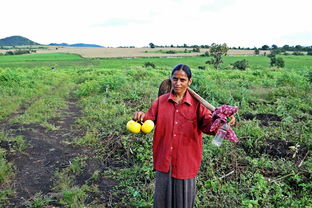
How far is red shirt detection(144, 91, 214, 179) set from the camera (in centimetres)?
208

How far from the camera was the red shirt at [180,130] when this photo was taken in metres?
2.08

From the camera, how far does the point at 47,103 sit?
8.23 metres

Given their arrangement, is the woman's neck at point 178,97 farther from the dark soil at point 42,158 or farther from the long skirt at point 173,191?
the dark soil at point 42,158

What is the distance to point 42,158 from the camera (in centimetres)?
433

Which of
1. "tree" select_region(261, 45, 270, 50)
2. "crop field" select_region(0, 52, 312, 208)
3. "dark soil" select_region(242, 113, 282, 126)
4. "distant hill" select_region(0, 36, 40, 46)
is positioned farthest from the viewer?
"distant hill" select_region(0, 36, 40, 46)

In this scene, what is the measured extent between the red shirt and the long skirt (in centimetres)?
7

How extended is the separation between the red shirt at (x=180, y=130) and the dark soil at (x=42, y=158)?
138 cm

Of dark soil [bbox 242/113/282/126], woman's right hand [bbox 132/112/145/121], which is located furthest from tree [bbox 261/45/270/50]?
woman's right hand [bbox 132/112/145/121]

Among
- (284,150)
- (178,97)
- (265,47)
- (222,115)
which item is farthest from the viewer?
(265,47)

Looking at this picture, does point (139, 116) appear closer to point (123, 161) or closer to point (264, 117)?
Result: point (123, 161)

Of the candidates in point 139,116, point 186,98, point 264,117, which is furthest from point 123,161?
point 264,117

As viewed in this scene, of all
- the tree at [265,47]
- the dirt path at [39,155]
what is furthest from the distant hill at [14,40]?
the dirt path at [39,155]

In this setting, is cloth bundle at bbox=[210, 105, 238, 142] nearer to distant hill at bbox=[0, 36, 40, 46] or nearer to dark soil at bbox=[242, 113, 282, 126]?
dark soil at bbox=[242, 113, 282, 126]

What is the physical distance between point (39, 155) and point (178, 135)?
3367 mm
